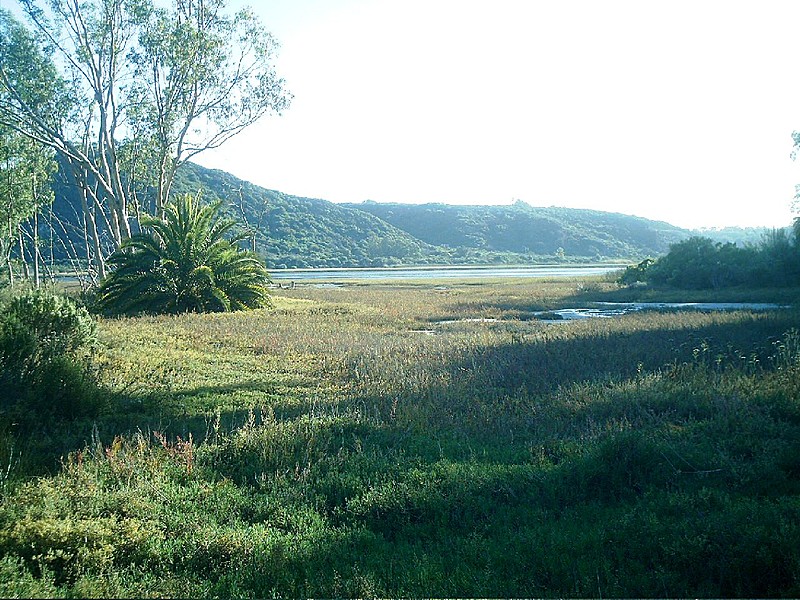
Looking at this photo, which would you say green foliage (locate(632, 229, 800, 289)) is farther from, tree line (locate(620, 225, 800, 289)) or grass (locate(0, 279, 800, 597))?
grass (locate(0, 279, 800, 597))

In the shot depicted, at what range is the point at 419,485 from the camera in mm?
5855

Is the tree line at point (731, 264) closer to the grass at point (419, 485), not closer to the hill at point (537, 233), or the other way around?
the grass at point (419, 485)

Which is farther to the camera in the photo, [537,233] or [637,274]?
[537,233]

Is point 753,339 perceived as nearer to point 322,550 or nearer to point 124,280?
point 322,550

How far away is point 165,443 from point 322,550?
2605 millimetres

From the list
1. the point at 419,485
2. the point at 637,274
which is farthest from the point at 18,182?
the point at 637,274

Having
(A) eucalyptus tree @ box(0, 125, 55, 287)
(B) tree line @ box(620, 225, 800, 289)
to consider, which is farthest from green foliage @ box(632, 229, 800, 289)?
(A) eucalyptus tree @ box(0, 125, 55, 287)

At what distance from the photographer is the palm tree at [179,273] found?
22.6 m

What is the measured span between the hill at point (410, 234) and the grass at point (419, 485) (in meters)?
82.7

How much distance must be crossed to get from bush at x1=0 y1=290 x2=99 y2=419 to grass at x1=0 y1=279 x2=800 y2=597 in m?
0.38

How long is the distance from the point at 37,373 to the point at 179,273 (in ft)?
51.2

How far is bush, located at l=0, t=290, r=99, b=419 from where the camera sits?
7871mm

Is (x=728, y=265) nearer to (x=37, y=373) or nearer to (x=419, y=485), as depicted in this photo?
(x=419, y=485)

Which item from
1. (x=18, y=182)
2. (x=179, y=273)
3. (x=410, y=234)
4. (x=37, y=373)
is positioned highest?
(x=410, y=234)
